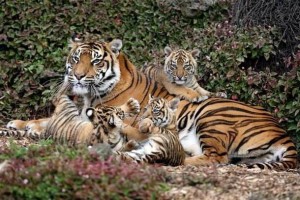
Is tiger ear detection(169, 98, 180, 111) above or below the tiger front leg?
above

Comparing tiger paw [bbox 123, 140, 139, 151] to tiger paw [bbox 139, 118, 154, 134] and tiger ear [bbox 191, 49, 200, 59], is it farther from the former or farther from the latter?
tiger ear [bbox 191, 49, 200, 59]

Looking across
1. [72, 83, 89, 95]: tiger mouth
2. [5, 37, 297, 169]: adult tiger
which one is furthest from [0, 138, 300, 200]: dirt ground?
[72, 83, 89, 95]: tiger mouth

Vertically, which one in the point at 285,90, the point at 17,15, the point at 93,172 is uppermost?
the point at 17,15

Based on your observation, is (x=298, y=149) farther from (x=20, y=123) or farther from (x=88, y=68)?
(x=20, y=123)

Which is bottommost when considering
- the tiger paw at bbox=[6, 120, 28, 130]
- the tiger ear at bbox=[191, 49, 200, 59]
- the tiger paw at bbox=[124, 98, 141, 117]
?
the tiger paw at bbox=[6, 120, 28, 130]

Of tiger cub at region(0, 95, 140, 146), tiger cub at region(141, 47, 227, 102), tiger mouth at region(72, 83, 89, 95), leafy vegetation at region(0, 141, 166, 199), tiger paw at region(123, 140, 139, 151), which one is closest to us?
leafy vegetation at region(0, 141, 166, 199)

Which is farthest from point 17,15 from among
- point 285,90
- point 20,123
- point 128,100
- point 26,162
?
point 26,162

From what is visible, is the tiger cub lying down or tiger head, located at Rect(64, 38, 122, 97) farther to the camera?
tiger head, located at Rect(64, 38, 122, 97)

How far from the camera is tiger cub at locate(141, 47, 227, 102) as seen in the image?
10883mm

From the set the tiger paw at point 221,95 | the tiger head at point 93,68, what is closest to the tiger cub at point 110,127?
the tiger head at point 93,68

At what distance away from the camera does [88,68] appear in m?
10.7

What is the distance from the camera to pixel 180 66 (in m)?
11.0

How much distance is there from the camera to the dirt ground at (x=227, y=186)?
765 cm

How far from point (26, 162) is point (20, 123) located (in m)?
4.07
